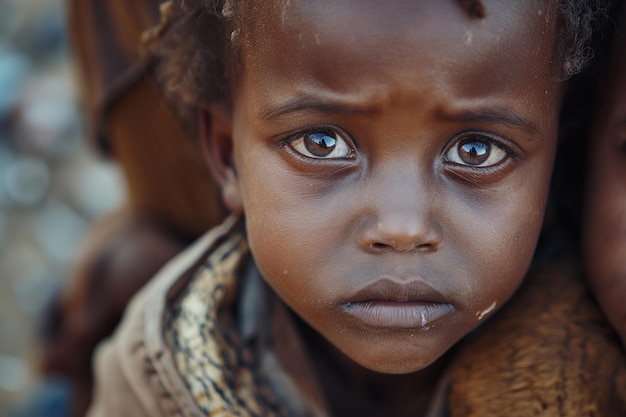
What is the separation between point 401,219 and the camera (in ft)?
3.77

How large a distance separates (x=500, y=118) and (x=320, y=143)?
0.24m

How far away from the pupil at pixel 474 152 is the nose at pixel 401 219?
0.28 feet

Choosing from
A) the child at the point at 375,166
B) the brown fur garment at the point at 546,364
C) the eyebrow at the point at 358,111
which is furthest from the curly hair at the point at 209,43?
the brown fur garment at the point at 546,364

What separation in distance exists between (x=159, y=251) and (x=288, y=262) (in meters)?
0.83

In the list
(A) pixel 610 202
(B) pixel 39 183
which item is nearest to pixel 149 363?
(A) pixel 610 202

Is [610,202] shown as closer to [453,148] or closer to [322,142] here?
[453,148]

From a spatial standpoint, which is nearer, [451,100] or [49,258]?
[451,100]

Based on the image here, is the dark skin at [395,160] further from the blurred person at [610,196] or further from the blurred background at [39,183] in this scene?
the blurred background at [39,183]

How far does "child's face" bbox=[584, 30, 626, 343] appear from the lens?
4.23ft

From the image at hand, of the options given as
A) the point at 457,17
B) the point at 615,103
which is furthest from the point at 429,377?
the point at 457,17

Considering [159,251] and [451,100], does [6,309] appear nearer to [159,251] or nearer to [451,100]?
[159,251]

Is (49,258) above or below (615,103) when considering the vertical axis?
above

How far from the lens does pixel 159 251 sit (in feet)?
6.66

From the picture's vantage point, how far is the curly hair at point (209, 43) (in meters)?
1.26
